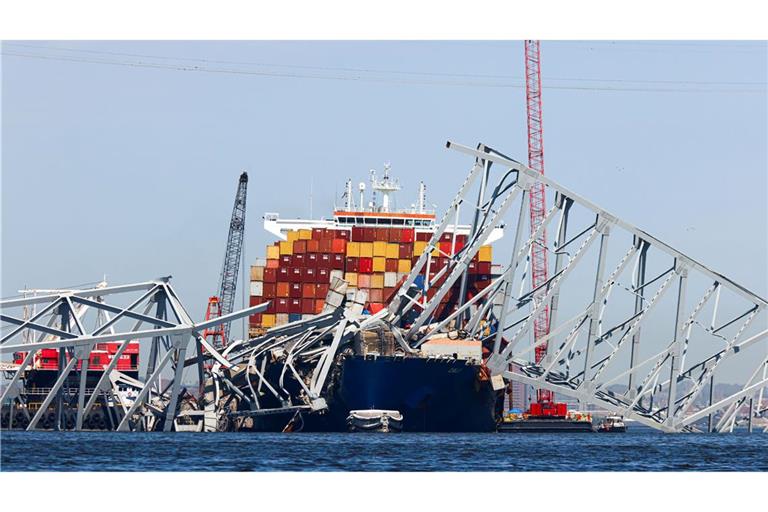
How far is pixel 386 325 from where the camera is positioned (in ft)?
282

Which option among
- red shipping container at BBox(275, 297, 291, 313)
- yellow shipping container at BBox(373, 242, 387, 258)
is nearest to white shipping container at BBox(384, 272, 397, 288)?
yellow shipping container at BBox(373, 242, 387, 258)

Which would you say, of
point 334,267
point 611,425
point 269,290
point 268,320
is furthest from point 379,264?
point 611,425

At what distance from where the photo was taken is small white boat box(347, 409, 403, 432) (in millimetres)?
83438

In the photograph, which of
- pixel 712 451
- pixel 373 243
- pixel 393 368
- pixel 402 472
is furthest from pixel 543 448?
pixel 373 243

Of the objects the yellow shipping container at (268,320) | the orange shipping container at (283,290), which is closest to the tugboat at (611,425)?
the orange shipping container at (283,290)

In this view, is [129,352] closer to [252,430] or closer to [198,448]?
[252,430]

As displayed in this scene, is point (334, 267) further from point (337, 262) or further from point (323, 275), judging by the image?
point (323, 275)

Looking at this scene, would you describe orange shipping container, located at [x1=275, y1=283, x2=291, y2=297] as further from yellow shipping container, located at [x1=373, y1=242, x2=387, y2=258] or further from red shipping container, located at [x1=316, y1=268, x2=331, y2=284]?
yellow shipping container, located at [x1=373, y1=242, x2=387, y2=258]

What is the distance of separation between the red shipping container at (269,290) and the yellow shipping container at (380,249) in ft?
24.9

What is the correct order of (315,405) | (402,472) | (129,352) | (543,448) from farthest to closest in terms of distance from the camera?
(129,352)
(315,405)
(543,448)
(402,472)

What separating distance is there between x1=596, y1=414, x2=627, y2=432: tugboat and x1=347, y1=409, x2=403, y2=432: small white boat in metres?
39.1

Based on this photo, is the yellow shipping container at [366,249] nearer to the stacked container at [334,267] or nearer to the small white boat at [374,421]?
the stacked container at [334,267]

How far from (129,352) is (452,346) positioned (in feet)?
99.2

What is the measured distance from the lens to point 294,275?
109 m
